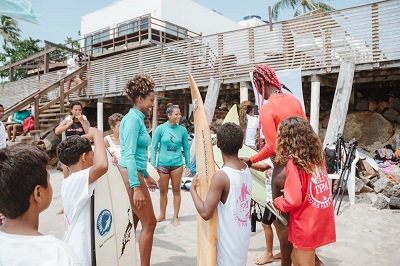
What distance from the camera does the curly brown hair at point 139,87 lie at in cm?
264

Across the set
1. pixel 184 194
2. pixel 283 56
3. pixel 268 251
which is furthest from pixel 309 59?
pixel 268 251

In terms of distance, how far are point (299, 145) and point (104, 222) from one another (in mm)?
1380

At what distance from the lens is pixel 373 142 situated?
9.55 metres

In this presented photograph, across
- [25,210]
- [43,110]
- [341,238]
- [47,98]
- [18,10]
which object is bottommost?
[341,238]

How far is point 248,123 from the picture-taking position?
5.17 meters

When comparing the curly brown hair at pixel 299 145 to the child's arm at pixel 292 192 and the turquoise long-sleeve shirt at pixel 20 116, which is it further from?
the turquoise long-sleeve shirt at pixel 20 116

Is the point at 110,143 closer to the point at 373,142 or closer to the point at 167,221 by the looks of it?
the point at 167,221

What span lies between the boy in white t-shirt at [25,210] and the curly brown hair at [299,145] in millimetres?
1515

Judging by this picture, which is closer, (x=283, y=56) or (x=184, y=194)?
(x=184, y=194)

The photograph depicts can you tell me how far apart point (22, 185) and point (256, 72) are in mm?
2181

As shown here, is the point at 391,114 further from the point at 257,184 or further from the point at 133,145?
the point at 133,145

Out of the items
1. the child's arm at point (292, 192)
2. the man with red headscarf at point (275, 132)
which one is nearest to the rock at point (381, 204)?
the man with red headscarf at point (275, 132)

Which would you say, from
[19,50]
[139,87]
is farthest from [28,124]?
[19,50]

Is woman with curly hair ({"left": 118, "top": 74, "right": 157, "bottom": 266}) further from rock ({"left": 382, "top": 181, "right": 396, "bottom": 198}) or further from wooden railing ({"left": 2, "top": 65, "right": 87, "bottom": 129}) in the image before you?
wooden railing ({"left": 2, "top": 65, "right": 87, "bottom": 129})
